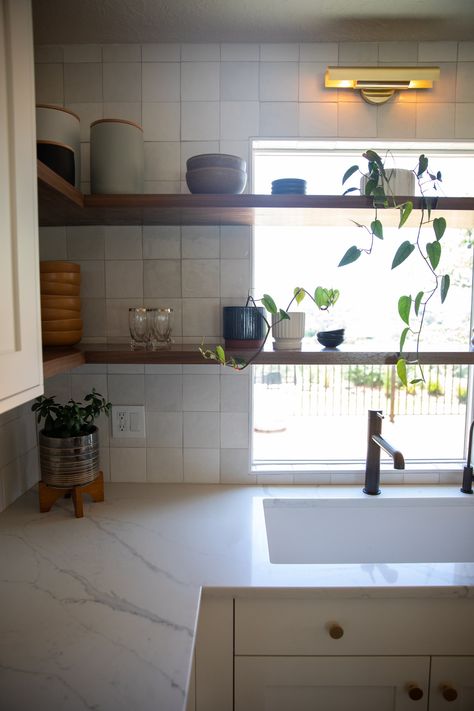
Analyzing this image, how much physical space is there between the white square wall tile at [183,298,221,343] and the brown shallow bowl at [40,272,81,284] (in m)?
0.39

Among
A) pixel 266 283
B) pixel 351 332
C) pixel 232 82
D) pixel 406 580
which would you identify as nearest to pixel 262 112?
pixel 232 82

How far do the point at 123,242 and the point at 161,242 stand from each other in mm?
130

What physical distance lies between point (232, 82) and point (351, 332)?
37.5 inches

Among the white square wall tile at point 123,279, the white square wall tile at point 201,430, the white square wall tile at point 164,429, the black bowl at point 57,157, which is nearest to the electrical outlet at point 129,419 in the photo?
the white square wall tile at point 164,429

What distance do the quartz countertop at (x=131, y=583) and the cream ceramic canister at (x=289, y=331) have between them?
524 millimetres

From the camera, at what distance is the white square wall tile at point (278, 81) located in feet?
4.73

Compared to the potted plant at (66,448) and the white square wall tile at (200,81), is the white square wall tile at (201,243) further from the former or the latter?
the potted plant at (66,448)

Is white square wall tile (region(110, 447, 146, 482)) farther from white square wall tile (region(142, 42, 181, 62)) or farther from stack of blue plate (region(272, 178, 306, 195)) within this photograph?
white square wall tile (region(142, 42, 181, 62))

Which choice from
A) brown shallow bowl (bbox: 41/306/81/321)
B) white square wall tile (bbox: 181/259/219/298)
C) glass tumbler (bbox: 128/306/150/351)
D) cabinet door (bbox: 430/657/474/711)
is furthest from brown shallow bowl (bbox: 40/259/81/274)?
cabinet door (bbox: 430/657/474/711)

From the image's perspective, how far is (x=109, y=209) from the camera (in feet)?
4.07

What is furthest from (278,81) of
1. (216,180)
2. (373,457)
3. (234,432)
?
(373,457)

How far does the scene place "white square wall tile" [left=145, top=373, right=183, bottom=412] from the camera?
1534mm

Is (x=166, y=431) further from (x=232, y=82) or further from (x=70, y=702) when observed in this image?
(x=232, y=82)

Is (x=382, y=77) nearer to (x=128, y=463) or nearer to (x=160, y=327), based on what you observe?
(x=160, y=327)
